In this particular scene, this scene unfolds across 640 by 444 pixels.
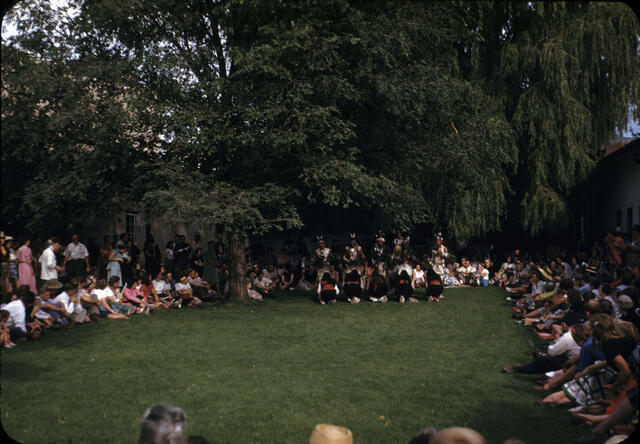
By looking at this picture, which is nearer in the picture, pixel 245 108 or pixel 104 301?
pixel 104 301

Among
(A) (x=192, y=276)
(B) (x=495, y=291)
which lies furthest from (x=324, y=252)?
(B) (x=495, y=291)

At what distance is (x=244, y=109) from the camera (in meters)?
13.7

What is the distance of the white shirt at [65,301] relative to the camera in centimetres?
1186

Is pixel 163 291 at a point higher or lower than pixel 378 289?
higher

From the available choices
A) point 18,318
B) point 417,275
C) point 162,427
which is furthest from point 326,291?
Answer: point 162,427

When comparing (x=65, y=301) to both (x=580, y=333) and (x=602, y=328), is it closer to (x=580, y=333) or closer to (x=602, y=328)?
(x=580, y=333)

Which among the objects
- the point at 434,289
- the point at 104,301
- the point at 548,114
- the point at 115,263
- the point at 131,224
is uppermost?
the point at 548,114

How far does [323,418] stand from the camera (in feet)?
20.3

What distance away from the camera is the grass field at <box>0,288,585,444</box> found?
5898 millimetres

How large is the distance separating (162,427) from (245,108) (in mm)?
11075

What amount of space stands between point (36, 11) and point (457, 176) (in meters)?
11.6

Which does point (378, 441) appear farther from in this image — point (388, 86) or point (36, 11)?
point (36, 11)

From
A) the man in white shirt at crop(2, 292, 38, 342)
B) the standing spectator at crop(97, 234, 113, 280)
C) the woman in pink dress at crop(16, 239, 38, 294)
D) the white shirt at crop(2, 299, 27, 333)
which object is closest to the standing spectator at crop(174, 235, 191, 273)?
the standing spectator at crop(97, 234, 113, 280)

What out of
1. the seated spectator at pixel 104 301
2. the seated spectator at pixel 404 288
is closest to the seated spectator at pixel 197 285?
the seated spectator at pixel 104 301
